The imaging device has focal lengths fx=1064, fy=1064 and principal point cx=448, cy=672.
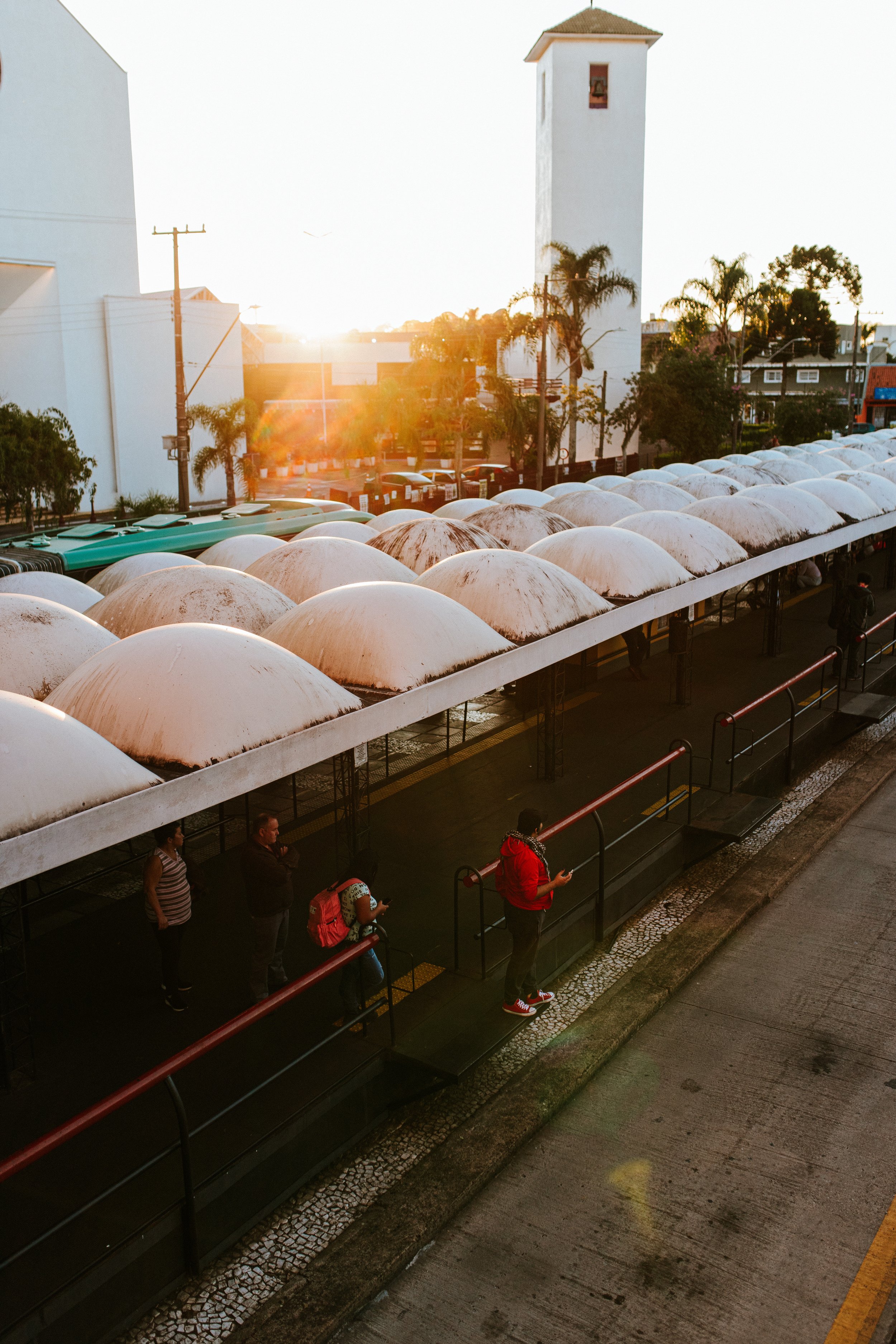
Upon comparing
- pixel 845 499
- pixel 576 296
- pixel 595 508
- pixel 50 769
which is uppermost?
pixel 576 296

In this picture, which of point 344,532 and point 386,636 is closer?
point 386,636

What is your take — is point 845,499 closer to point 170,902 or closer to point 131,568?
point 131,568

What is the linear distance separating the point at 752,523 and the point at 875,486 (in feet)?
20.2

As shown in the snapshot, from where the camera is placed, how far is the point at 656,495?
65.5ft

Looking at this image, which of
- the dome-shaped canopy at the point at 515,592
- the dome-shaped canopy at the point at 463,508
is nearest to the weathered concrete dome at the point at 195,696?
the dome-shaped canopy at the point at 515,592

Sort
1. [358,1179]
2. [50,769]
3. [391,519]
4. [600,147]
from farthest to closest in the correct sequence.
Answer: [600,147] → [391,519] → [358,1179] → [50,769]

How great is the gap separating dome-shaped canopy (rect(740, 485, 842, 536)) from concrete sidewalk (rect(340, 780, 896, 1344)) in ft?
30.9

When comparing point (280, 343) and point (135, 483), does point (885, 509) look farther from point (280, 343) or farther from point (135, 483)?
point (280, 343)

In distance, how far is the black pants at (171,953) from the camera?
285 inches

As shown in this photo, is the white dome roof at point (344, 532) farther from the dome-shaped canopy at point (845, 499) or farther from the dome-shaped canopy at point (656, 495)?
the dome-shaped canopy at point (845, 499)

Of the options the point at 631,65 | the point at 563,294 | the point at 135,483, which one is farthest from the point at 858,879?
the point at 631,65

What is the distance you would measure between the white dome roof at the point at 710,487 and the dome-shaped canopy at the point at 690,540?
669cm

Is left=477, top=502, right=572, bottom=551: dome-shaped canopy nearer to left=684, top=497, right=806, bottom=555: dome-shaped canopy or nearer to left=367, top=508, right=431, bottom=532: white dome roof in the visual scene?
left=367, top=508, right=431, bottom=532: white dome roof

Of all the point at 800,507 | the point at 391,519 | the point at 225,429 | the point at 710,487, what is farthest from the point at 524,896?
the point at 225,429
